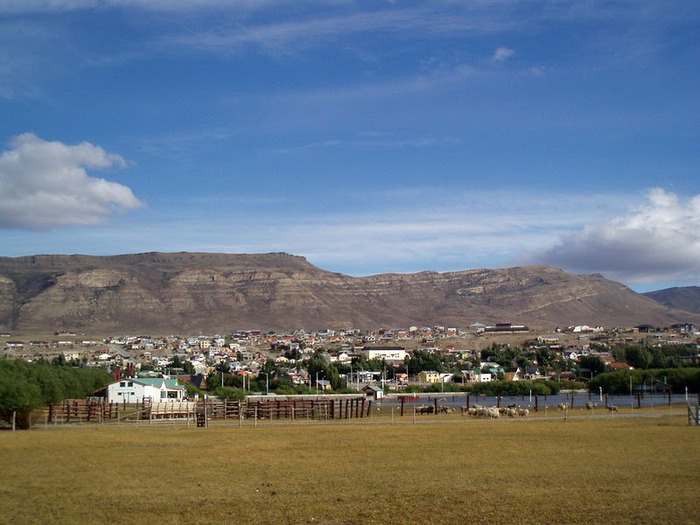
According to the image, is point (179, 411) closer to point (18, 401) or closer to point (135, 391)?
point (18, 401)

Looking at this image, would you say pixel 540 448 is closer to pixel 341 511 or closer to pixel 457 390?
pixel 341 511

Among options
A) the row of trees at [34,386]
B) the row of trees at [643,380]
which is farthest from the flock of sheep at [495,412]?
the row of trees at [643,380]

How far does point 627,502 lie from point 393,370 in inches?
6554

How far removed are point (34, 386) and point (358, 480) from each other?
37.7 meters

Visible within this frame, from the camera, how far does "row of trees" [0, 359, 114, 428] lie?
50156 mm

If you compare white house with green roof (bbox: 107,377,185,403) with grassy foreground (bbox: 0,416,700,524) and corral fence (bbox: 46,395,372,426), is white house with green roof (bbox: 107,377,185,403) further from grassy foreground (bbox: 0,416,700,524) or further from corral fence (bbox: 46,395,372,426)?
grassy foreground (bbox: 0,416,700,524)

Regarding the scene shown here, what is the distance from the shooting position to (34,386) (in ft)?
177

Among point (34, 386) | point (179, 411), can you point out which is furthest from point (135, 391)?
point (34, 386)

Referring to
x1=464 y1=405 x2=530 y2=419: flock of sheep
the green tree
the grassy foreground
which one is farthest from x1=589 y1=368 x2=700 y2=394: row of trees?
the green tree

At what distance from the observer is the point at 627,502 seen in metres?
18.8

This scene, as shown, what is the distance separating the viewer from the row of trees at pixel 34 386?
1975 inches

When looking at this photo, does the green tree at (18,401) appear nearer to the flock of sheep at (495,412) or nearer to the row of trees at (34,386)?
the row of trees at (34,386)

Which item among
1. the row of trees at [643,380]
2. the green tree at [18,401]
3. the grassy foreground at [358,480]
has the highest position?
the green tree at [18,401]

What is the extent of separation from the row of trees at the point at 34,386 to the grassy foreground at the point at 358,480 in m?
14.3
